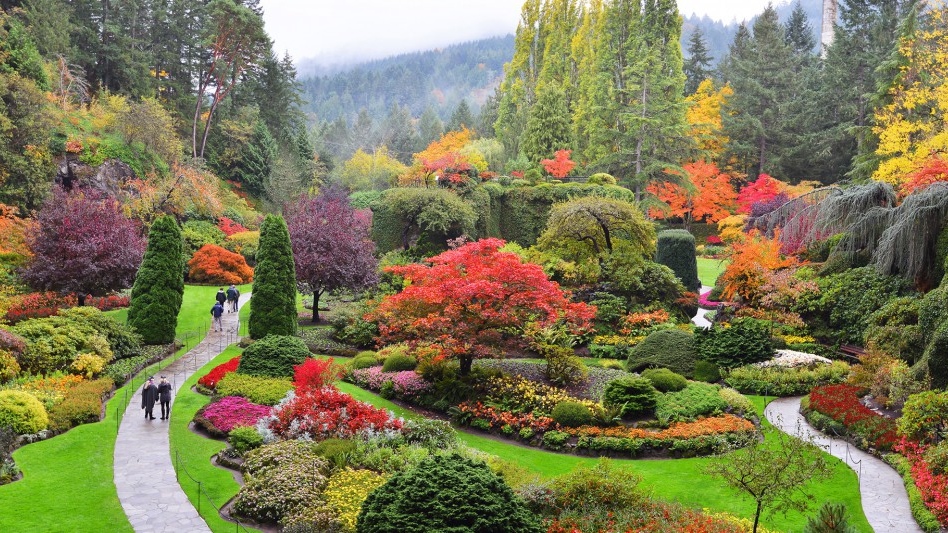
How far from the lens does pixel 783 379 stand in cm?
2084

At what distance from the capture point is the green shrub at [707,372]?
69.9 feet

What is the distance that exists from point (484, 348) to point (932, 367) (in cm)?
1005

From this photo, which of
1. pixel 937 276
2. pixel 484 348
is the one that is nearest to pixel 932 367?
pixel 937 276

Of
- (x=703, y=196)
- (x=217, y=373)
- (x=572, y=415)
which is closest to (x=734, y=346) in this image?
(x=572, y=415)

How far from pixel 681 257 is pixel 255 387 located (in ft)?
66.7

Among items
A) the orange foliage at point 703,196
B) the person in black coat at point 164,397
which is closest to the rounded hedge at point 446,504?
the person in black coat at point 164,397

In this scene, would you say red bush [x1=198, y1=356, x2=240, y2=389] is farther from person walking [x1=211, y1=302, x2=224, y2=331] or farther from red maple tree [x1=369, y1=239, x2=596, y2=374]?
person walking [x1=211, y1=302, x2=224, y2=331]

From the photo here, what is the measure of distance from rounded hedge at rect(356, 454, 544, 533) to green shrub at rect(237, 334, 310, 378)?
10613 millimetres

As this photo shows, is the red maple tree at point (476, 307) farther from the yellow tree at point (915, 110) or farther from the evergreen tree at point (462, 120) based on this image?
the evergreen tree at point (462, 120)

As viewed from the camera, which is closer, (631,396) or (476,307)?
(631,396)

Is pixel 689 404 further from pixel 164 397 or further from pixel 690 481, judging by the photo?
pixel 164 397

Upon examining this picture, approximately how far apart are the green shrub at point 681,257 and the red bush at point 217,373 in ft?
63.4

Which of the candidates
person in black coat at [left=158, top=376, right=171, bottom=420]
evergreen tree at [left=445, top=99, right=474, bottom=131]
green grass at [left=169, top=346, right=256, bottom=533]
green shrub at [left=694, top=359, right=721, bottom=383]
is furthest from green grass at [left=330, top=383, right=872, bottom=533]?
evergreen tree at [left=445, top=99, right=474, bottom=131]

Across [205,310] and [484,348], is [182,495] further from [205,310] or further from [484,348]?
[205,310]
